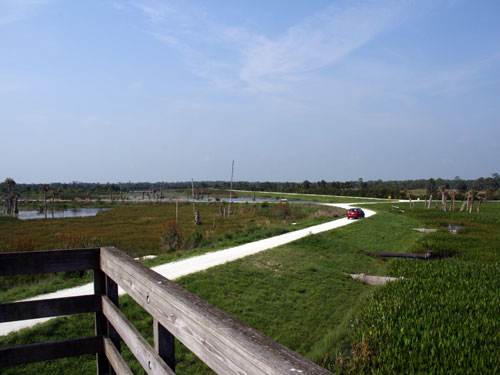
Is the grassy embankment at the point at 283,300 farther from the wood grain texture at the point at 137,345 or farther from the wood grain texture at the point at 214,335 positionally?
the wood grain texture at the point at 214,335

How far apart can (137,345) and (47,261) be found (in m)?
1.24

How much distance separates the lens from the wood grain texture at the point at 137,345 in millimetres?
1771

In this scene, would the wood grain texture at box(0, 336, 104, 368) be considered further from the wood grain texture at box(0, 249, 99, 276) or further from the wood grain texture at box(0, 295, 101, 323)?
the wood grain texture at box(0, 249, 99, 276)

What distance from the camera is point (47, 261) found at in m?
2.84

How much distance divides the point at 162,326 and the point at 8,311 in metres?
1.60

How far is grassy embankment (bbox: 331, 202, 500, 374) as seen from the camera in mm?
5480

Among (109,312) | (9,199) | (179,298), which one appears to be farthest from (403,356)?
(9,199)

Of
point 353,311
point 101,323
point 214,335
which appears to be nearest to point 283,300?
point 353,311

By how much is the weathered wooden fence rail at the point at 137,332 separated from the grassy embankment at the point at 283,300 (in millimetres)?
3427

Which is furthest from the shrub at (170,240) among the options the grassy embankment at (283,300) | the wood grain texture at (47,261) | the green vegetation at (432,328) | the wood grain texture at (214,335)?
the wood grain texture at (214,335)

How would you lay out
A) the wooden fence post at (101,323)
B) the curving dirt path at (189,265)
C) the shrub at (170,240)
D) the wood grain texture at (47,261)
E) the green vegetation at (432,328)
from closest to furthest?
the wood grain texture at (47,261)
the wooden fence post at (101,323)
the green vegetation at (432,328)
the curving dirt path at (189,265)
the shrub at (170,240)

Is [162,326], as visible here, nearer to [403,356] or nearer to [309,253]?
[403,356]

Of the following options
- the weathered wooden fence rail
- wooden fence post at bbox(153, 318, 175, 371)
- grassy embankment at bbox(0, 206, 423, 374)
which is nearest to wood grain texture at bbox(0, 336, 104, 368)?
the weathered wooden fence rail

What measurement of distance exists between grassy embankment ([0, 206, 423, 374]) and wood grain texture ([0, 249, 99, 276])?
11.8ft
